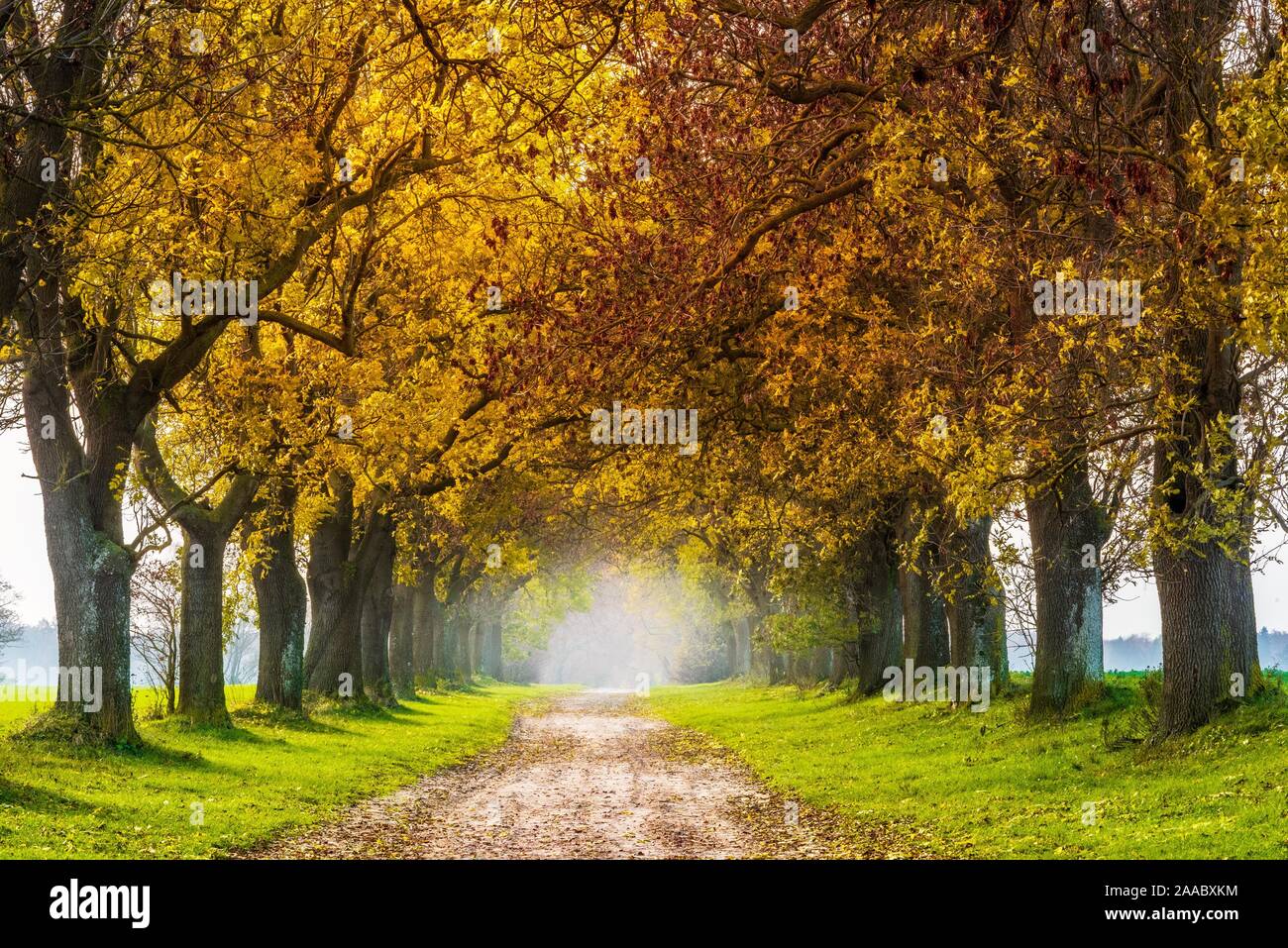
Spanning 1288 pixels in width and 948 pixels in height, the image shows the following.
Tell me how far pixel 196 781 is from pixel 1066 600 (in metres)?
13.9

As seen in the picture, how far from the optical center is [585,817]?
16.8m

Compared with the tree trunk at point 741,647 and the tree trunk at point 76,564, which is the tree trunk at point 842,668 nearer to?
the tree trunk at point 76,564

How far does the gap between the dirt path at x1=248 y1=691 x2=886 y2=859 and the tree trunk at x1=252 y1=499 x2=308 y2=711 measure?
5600 mm

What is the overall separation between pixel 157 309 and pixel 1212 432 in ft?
50.3

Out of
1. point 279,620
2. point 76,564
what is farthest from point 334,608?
point 76,564

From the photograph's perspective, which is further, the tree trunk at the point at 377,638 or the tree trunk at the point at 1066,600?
the tree trunk at the point at 377,638

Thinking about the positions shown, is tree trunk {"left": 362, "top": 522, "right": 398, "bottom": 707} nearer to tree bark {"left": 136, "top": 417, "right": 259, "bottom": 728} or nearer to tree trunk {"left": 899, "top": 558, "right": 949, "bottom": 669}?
tree bark {"left": 136, "top": 417, "right": 259, "bottom": 728}

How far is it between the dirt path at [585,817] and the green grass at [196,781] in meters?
0.78

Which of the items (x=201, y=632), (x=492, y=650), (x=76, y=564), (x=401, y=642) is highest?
(x=76, y=564)

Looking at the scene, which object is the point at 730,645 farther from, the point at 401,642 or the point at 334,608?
the point at 334,608

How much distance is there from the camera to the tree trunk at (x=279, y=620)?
94.3 ft

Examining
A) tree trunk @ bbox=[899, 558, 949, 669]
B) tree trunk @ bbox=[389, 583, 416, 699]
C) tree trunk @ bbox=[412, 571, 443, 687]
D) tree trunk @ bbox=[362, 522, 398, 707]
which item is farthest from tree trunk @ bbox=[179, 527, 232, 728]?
tree trunk @ bbox=[412, 571, 443, 687]

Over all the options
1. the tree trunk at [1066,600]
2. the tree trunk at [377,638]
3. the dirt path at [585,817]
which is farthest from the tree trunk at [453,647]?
the tree trunk at [1066,600]

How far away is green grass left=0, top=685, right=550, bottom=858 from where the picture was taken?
1295cm
